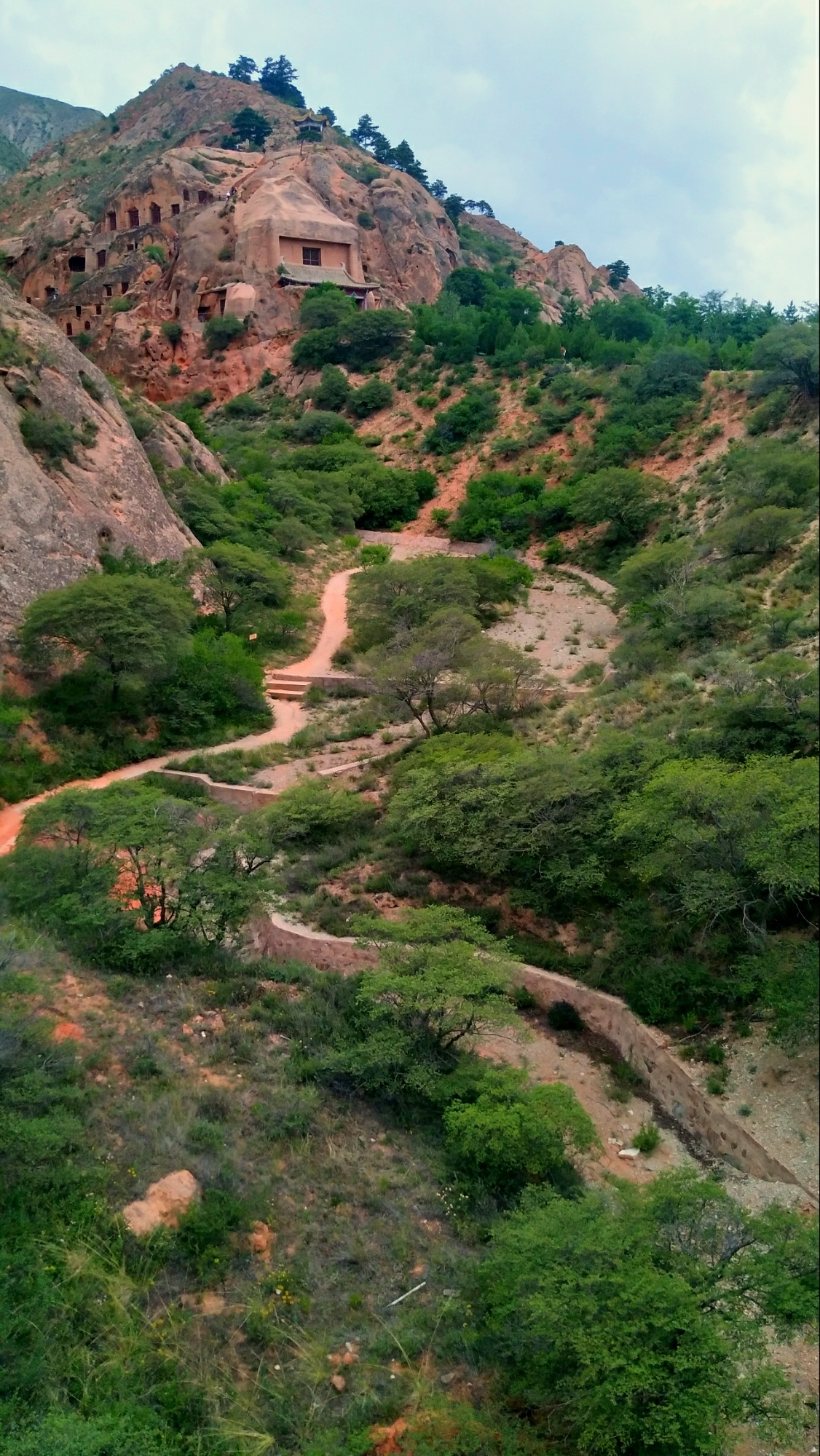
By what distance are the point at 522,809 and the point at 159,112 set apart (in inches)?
3271

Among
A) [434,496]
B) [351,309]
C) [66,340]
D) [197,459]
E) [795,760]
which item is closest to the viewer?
[795,760]

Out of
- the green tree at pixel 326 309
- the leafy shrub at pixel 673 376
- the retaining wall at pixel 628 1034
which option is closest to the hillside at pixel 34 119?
the green tree at pixel 326 309

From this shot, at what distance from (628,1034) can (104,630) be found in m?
12.5

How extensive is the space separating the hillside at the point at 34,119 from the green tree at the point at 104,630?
133m

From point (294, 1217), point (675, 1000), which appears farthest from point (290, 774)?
point (294, 1217)

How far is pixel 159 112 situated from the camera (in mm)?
76125

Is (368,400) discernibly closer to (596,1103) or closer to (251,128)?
(251,128)

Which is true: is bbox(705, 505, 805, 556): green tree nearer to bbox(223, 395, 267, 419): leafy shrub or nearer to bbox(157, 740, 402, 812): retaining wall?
bbox(157, 740, 402, 812): retaining wall

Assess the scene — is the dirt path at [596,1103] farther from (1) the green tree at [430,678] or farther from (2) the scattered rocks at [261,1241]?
(1) the green tree at [430,678]

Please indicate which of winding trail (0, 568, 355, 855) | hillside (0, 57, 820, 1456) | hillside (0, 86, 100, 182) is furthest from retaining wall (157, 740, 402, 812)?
hillside (0, 86, 100, 182)

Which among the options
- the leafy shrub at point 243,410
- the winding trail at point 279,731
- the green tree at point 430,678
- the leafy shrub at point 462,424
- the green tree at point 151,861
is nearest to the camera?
the green tree at point 151,861

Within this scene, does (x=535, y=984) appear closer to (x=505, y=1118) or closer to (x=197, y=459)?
(x=505, y=1118)

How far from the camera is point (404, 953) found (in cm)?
1133

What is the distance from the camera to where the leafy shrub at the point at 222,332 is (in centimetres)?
4731
